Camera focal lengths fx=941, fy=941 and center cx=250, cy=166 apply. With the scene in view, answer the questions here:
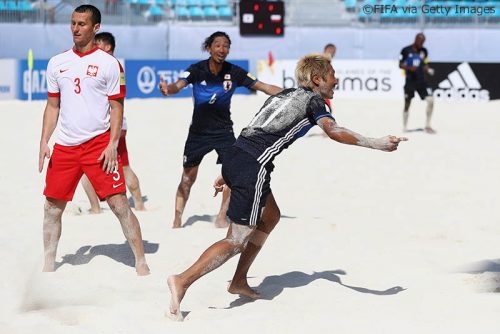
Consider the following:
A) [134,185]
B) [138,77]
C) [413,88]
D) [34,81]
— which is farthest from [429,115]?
[34,81]

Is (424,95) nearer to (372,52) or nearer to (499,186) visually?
(499,186)

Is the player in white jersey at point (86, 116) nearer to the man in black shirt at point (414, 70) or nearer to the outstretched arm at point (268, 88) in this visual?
the outstretched arm at point (268, 88)

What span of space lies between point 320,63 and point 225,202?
2.94m

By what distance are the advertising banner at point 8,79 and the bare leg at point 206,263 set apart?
17683 mm

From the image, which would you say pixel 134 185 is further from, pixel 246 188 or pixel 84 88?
pixel 246 188

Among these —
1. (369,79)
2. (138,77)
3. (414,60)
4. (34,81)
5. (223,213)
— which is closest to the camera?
(223,213)

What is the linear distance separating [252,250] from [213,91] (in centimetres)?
235

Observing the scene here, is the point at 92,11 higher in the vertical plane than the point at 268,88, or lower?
higher

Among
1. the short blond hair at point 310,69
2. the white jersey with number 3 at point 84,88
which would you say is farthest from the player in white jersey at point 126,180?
the short blond hair at point 310,69

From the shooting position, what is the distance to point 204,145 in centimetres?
809

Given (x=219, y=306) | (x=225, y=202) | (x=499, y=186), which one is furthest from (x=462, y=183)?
(x=219, y=306)

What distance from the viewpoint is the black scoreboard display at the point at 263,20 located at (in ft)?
93.4

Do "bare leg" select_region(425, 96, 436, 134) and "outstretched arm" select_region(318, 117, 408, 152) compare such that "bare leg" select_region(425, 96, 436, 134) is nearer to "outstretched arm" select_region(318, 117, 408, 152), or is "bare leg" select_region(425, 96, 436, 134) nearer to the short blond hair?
the short blond hair

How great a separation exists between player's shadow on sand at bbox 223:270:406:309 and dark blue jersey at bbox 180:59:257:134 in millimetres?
1898
